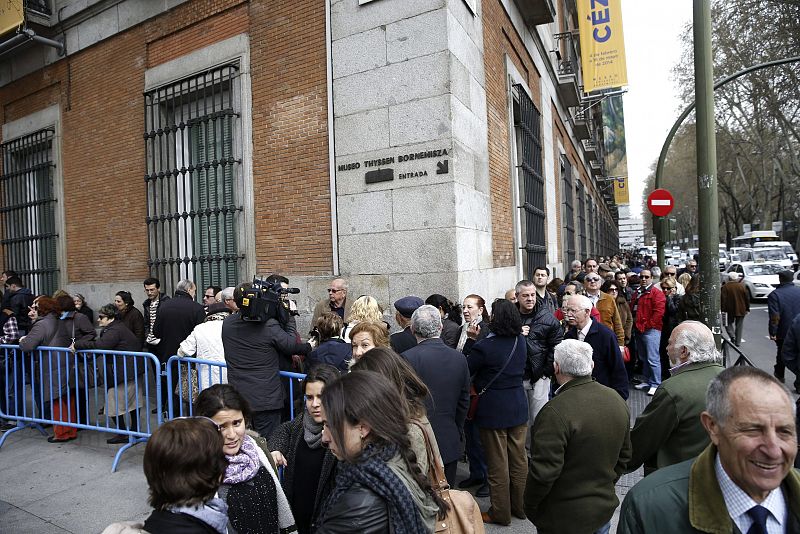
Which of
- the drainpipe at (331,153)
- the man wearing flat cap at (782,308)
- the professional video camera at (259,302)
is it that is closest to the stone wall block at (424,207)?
the drainpipe at (331,153)

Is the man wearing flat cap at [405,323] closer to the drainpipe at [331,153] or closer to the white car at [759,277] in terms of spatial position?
the drainpipe at [331,153]

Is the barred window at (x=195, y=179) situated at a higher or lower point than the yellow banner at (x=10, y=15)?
lower

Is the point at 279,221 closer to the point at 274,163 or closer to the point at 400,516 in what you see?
the point at 274,163

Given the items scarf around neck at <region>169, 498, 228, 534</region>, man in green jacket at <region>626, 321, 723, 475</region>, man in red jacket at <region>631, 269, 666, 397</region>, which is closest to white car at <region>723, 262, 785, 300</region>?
man in red jacket at <region>631, 269, 666, 397</region>

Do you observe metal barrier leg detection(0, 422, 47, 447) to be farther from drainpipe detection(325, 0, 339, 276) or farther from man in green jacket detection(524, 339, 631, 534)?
man in green jacket detection(524, 339, 631, 534)

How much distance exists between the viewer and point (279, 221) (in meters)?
8.39

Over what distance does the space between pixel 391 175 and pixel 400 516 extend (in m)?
5.80

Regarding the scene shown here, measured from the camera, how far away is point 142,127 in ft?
33.1

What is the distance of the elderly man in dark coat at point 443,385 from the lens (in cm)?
396

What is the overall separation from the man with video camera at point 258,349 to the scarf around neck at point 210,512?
2729mm

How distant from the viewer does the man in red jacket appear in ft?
27.6

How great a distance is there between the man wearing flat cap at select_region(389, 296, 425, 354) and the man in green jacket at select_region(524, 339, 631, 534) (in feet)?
6.58

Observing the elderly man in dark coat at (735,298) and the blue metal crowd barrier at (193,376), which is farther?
the elderly man in dark coat at (735,298)

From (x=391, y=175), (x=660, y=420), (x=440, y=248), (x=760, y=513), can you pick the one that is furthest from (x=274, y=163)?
(x=760, y=513)
